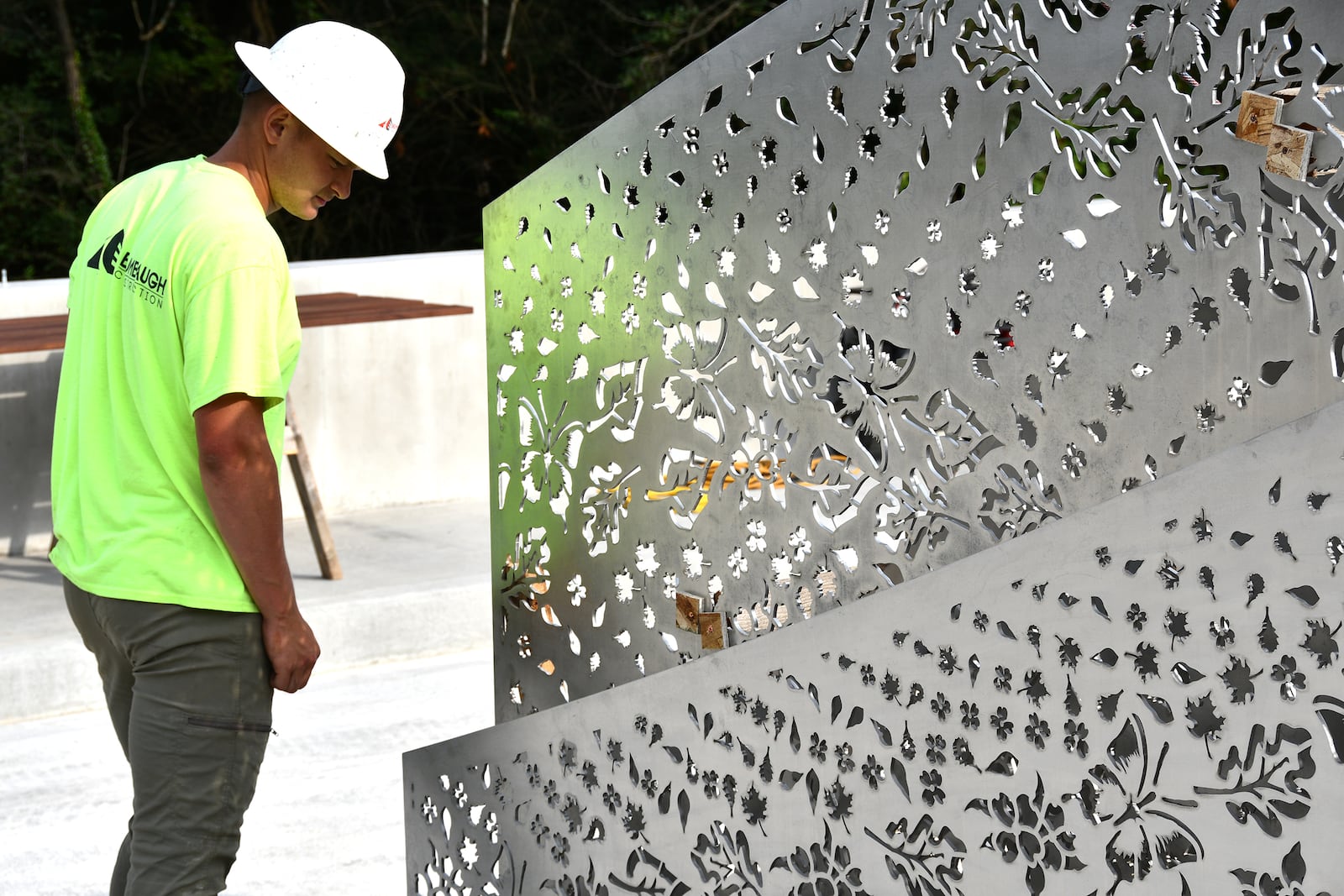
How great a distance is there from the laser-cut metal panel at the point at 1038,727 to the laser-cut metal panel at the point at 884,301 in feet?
0.32

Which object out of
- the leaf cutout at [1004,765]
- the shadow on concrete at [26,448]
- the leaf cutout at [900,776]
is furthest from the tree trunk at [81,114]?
the leaf cutout at [1004,765]

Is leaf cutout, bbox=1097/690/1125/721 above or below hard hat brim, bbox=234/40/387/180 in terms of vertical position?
below

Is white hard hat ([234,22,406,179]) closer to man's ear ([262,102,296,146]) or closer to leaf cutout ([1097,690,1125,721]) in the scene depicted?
Result: man's ear ([262,102,296,146])

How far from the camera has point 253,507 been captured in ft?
8.02

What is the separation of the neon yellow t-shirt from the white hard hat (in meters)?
0.16

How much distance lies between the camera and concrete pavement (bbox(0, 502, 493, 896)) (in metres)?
4.21

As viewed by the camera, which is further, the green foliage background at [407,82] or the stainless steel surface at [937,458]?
the green foliage background at [407,82]

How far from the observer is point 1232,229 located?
208cm

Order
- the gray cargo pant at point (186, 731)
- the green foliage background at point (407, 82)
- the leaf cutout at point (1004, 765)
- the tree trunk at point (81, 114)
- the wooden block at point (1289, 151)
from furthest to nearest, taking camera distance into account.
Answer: the green foliage background at point (407, 82) → the tree trunk at point (81, 114) → the gray cargo pant at point (186, 731) → the leaf cutout at point (1004, 765) → the wooden block at point (1289, 151)

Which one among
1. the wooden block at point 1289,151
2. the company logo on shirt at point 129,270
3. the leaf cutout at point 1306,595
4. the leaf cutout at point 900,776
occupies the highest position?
the wooden block at point 1289,151

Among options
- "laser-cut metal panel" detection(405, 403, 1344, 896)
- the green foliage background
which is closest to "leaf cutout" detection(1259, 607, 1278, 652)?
"laser-cut metal panel" detection(405, 403, 1344, 896)

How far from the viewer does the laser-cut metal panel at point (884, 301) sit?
2.09m

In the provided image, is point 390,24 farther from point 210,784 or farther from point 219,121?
point 210,784

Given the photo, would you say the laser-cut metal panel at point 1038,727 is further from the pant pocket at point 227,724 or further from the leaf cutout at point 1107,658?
the pant pocket at point 227,724
